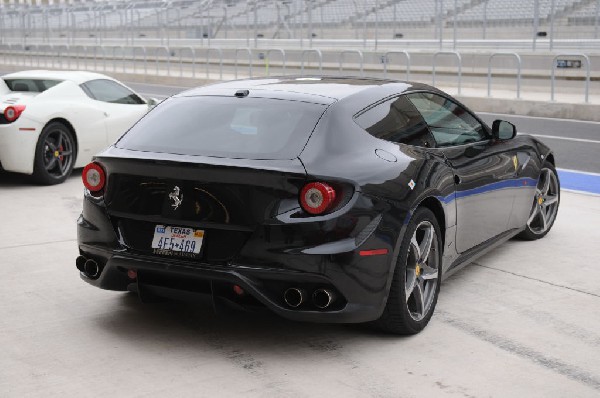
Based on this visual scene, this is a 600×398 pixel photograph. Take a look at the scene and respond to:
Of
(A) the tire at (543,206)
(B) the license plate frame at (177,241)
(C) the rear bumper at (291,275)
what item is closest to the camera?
(C) the rear bumper at (291,275)

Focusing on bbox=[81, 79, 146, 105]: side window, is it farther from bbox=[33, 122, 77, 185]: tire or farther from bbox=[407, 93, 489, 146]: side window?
bbox=[407, 93, 489, 146]: side window

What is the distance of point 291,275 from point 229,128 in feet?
3.37

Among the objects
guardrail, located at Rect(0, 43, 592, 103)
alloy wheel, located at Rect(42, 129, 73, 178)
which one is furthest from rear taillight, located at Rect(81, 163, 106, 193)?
guardrail, located at Rect(0, 43, 592, 103)

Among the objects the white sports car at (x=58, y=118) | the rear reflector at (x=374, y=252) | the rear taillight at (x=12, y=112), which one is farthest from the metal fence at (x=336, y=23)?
the rear reflector at (x=374, y=252)

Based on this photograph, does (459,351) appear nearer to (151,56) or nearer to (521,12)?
(521,12)

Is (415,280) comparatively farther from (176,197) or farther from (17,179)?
(17,179)

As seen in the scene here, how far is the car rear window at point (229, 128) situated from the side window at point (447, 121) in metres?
0.98

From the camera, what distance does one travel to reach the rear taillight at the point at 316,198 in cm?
460

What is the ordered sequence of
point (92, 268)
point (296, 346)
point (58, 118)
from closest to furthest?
point (296, 346), point (92, 268), point (58, 118)

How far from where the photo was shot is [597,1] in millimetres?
24922

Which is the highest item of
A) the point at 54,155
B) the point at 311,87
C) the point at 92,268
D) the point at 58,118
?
the point at 311,87

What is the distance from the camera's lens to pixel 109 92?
38.0ft

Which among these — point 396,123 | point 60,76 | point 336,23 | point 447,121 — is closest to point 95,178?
point 396,123

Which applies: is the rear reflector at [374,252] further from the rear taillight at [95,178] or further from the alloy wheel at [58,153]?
the alloy wheel at [58,153]
